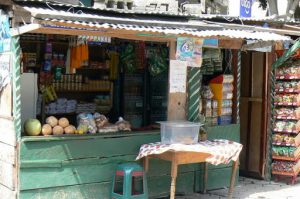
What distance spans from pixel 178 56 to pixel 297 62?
321cm

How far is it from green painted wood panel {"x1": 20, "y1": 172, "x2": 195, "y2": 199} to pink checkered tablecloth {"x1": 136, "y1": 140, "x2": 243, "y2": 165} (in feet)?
2.32

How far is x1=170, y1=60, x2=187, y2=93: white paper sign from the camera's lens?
729 cm

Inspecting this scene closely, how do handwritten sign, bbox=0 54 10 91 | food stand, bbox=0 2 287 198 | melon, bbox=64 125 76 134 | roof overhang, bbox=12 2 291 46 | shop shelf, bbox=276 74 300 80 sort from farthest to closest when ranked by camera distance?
shop shelf, bbox=276 74 300 80 < melon, bbox=64 125 76 134 < handwritten sign, bbox=0 54 10 91 < food stand, bbox=0 2 287 198 < roof overhang, bbox=12 2 291 46

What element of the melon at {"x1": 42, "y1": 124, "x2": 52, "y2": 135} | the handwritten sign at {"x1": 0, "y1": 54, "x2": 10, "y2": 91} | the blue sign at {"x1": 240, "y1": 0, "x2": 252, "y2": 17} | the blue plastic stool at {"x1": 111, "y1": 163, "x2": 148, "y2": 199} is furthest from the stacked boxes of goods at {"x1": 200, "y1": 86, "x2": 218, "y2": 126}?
the blue sign at {"x1": 240, "y1": 0, "x2": 252, "y2": 17}

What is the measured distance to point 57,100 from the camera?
9758 millimetres

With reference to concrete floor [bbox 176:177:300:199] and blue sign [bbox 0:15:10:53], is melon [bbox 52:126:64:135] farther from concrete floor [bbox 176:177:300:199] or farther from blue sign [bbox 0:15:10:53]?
concrete floor [bbox 176:177:300:199]

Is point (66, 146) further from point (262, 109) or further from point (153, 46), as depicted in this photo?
point (262, 109)

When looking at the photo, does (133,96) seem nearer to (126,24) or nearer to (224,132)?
(224,132)

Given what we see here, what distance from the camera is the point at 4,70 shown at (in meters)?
6.30

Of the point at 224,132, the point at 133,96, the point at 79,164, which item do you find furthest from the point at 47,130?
the point at 133,96

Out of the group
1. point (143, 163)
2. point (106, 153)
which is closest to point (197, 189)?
point (143, 163)

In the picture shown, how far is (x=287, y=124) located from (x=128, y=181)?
153 inches

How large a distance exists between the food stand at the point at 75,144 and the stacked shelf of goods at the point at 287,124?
2150 mm

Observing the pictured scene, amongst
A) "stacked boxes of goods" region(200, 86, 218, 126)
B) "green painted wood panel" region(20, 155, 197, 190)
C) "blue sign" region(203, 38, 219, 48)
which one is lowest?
"green painted wood panel" region(20, 155, 197, 190)
